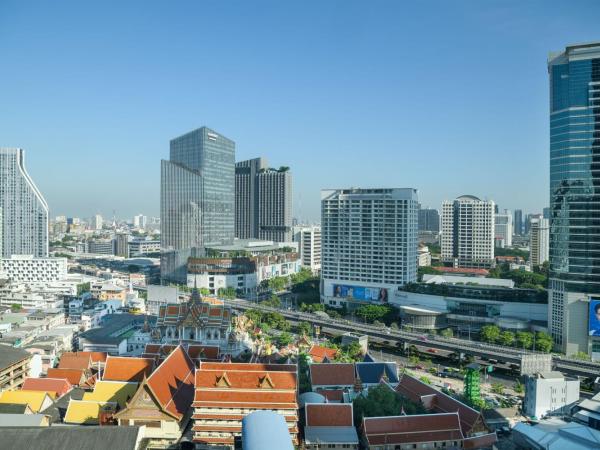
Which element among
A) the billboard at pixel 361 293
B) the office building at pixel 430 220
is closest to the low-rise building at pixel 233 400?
the billboard at pixel 361 293

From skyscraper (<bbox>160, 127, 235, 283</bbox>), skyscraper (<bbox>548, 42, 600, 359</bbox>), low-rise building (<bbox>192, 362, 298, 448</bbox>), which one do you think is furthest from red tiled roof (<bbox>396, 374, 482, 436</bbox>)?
skyscraper (<bbox>160, 127, 235, 283</bbox>)

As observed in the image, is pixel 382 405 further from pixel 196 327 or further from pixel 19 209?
pixel 19 209

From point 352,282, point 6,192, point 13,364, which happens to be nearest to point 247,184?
point 6,192

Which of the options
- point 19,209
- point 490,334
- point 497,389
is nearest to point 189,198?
point 19,209

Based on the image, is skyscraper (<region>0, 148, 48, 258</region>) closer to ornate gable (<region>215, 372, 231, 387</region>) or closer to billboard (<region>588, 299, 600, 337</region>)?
ornate gable (<region>215, 372, 231, 387</region>)

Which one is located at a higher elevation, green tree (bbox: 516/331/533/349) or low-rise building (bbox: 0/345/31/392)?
low-rise building (bbox: 0/345/31/392)
